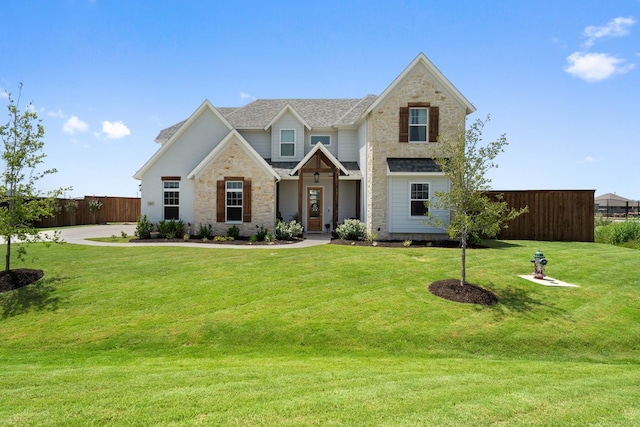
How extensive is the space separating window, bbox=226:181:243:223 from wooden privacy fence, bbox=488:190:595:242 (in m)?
13.4

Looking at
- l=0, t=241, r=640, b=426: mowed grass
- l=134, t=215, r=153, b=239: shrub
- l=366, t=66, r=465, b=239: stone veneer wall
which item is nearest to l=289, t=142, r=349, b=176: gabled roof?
l=366, t=66, r=465, b=239: stone veneer wall

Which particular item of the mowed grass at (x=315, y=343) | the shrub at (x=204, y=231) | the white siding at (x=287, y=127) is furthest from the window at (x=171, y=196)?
the mowed grass at (x=315, y=343)

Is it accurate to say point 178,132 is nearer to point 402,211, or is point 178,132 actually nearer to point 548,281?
point 402,211

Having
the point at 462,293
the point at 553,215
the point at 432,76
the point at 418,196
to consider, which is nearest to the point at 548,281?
the point at 462,293

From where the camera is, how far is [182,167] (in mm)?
21328

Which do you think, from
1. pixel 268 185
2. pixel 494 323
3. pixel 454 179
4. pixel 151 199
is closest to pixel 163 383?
pixel 494 323

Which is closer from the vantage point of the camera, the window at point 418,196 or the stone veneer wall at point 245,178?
the window at point 418,196

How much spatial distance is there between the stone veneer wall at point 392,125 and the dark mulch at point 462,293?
8.54 meters

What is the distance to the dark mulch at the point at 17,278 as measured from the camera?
1030 centimetres

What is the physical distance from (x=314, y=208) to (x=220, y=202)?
5675 mm

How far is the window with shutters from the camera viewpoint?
19578 millimetres

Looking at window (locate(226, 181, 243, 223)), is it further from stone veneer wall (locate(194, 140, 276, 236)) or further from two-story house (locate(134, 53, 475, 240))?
stone veneer wall (locate(194, 140, 276, 236))

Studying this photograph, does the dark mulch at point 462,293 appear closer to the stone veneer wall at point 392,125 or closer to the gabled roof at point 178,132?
the stone veneer wall at point 392,125

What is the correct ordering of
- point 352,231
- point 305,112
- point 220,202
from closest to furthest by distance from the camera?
point 352,231 → point 220,202 → point 305,112
